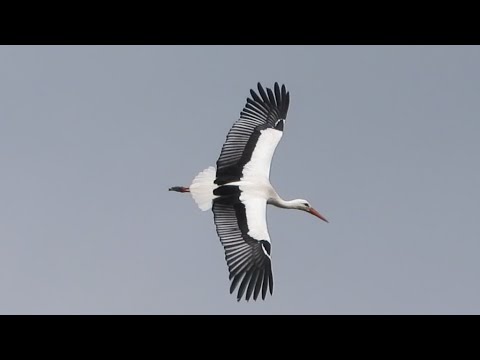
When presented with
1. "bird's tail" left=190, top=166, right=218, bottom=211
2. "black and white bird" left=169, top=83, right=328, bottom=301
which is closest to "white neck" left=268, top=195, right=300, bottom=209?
"black and white bird" left=169, top=83, right=328, bottom=301

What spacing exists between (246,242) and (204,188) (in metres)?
1.70

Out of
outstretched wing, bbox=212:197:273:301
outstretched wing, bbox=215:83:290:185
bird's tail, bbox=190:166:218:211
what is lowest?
outstretched wing, bbox=212:197:273:301

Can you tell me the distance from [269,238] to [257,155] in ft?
7.48

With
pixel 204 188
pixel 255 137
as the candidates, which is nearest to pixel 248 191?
pixel 204 188

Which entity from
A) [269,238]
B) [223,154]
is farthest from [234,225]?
[223,154]

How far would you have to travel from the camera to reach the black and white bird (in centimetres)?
1579

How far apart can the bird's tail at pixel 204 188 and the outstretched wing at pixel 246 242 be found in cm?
20

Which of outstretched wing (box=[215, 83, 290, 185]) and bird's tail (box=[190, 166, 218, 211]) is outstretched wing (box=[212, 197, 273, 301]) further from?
outstretched wing (box=[215, 83, 290, 185])

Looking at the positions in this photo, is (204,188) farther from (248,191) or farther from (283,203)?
(283,203)

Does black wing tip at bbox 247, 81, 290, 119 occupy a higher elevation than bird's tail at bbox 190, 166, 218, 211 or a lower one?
higher

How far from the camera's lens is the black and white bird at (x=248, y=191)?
15789mm

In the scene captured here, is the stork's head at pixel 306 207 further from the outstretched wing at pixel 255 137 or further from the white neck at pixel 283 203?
the outstretched wing at pixel 255 137

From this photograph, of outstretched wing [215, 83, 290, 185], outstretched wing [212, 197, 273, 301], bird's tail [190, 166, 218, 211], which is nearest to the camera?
outstretched wing [212, 197, 273, 301]

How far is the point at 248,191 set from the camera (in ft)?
55.7
